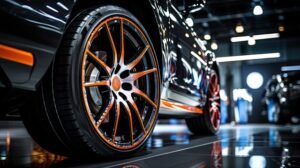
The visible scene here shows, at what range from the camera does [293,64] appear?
18453 millimetres

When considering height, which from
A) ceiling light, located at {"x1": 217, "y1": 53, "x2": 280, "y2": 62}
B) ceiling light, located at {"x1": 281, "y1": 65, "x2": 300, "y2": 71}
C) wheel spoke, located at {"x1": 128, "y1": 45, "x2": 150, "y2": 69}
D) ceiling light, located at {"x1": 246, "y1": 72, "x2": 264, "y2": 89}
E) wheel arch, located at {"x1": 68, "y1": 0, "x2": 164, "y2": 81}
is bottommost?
wheel spoke, located at {"x1": 128, "y1": 45, "x2": 150, "y2": 69}

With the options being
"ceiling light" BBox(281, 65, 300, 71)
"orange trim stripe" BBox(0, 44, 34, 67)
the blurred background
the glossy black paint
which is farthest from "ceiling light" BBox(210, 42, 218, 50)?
"orange trim stripe" BBox(0, 44, 34, 67)

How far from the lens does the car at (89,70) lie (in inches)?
48.6

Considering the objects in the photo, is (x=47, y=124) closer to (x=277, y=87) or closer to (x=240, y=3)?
(x=277, y=87)

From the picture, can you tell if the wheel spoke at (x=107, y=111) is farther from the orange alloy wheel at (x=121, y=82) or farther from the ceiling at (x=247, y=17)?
Result: the ceiling at (x=247, y=17)

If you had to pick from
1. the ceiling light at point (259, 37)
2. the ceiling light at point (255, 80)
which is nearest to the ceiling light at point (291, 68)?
the ceiling light at point (255, 80)

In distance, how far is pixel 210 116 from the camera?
422 centimetres

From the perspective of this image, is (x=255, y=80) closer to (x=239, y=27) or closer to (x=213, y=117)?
(x=239, y=27)

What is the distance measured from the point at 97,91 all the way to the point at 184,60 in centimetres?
91

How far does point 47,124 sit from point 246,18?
15052 millimetres

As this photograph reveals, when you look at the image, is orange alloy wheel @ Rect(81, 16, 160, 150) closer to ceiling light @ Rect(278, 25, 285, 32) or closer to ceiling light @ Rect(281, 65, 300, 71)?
ceiling light @ Rect(278, 25, 285, 32)

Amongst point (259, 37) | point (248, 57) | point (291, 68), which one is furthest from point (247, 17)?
point (291, 68)

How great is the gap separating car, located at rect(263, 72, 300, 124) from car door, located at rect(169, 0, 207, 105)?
261 inches

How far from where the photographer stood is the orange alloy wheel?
1.70 meters
